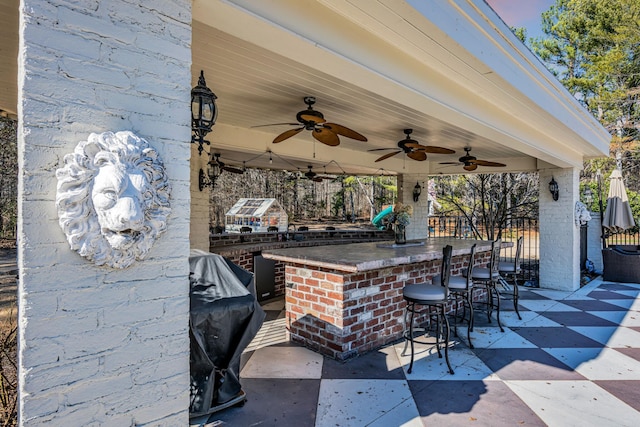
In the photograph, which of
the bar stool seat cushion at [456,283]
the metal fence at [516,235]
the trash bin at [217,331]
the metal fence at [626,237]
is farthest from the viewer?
the metal fence at [626,237]

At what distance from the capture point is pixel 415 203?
27.1ft

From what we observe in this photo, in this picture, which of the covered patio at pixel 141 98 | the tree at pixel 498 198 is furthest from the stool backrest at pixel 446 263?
the tree at pixel 498 198

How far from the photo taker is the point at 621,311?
498 centimetres

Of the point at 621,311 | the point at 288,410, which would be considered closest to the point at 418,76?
the point at 288,410

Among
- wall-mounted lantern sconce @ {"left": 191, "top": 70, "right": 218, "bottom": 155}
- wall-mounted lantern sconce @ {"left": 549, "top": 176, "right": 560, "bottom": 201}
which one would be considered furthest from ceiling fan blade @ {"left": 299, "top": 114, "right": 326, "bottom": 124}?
wall-mounted lantern sconce @ {"left": 549, "top": 176, "right": 560, "bottom": 201}

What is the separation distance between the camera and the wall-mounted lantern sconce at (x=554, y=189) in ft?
21.5

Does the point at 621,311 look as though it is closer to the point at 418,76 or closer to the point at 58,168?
the point at 418,76

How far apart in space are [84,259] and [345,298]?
2.41 m

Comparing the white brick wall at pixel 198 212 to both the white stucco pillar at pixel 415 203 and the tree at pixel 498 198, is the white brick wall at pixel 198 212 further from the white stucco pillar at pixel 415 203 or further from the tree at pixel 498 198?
the tree at pixel 498 198

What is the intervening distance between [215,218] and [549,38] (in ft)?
47.9

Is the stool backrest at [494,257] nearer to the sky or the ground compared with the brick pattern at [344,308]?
nearer to the sky

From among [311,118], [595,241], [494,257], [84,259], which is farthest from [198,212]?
[595,241]

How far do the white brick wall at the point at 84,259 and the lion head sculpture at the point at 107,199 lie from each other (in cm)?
4

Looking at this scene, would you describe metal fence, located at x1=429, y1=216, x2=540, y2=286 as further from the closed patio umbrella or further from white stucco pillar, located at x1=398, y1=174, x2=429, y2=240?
the closed patio umbrella
